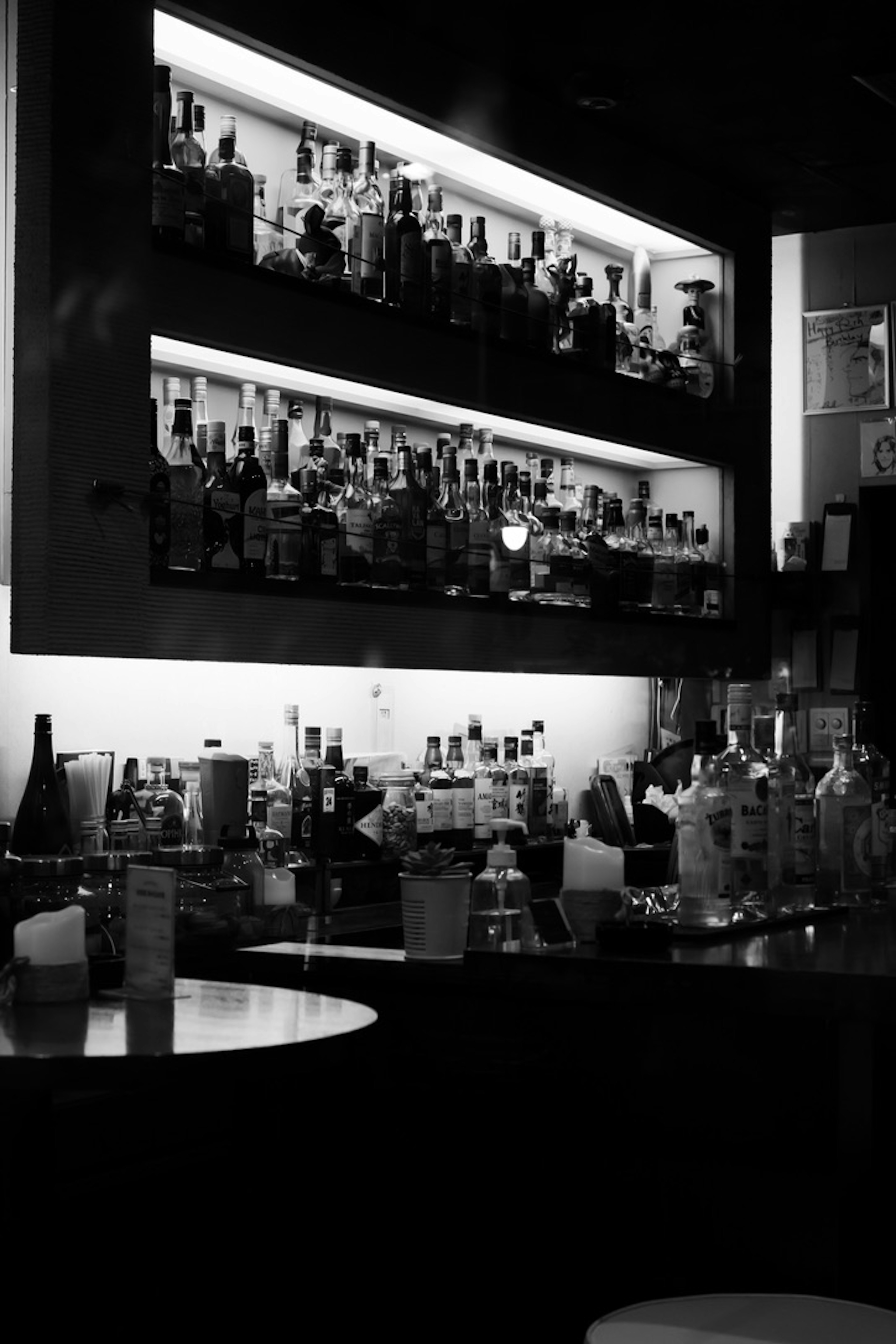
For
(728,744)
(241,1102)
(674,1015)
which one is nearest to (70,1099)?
(241,1102)

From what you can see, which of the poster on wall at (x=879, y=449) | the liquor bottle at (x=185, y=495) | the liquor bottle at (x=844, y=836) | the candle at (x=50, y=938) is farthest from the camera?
the poster on wall at (x=879, y=449)

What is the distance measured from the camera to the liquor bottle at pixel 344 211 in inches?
135

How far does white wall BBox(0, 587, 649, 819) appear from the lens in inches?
120

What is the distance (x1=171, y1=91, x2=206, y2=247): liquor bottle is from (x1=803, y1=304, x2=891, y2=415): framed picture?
2.48 metres

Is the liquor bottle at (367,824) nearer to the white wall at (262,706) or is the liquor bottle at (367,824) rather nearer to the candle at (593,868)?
the white wall at (262,706)

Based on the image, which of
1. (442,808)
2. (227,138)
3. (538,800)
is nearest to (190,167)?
(227,138)

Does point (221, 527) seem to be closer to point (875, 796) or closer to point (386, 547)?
point (386, 547)

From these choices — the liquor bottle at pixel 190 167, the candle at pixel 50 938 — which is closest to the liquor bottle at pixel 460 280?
the liquor bottle at pixel 190 167

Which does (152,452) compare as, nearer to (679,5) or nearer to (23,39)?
(23,39)

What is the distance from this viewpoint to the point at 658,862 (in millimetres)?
4117

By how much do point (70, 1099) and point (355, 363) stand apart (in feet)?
5.25

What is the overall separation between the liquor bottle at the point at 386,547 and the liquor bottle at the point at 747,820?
113 centimetres

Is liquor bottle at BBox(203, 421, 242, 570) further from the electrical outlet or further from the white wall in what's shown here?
the electrical outlet

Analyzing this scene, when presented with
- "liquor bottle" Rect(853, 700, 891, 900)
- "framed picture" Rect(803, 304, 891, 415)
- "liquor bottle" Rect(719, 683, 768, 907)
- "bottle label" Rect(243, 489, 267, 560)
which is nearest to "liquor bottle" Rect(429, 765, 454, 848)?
"bottle label" Rect(243, 489, 267, 560)
